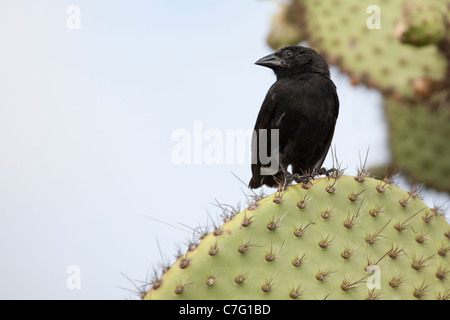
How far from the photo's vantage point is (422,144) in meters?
4.81

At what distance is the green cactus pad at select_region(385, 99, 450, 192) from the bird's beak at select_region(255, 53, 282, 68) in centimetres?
118

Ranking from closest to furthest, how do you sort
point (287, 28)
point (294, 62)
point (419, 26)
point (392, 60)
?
point (419, 26)
point (294, 62)
point (392, 60)
point (287, 28)

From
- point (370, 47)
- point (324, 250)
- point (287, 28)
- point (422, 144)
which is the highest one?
point (287, 28)

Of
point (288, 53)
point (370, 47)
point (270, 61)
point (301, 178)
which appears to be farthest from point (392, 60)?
point (301, 178)

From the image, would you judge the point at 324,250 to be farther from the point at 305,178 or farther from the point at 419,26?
the point at 419,26

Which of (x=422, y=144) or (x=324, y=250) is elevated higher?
(x=422, y=144)

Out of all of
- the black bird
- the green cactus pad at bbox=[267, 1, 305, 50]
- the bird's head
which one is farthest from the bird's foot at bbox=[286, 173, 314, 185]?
the green cactus pad at bbox=[267, 1, 305, 50]

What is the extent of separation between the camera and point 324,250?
2.43m

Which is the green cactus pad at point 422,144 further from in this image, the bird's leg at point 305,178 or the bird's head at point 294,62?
the bird's leg at point 305,178

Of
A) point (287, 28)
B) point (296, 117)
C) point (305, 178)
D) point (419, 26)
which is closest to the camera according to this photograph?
point (305, 178)

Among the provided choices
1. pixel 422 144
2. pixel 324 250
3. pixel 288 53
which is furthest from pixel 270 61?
pixel 324 250

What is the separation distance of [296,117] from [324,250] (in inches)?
49.5

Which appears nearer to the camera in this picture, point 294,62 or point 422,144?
point 294,62
